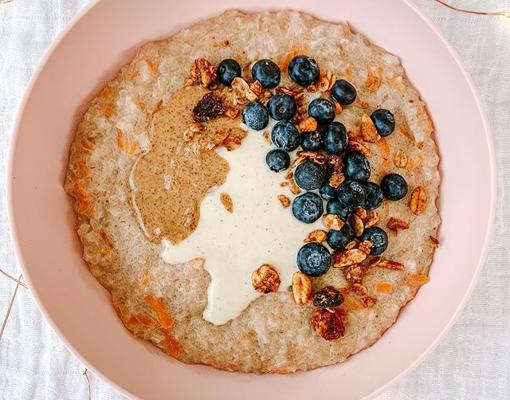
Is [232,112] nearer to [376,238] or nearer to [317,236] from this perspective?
[317,236]

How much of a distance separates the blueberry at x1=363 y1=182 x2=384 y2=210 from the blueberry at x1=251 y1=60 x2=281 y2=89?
36cm

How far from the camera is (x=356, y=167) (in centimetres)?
166

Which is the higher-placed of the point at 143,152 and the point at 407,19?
the point at 407,19

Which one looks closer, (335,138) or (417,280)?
(335,138)

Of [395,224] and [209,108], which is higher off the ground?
[209,108]

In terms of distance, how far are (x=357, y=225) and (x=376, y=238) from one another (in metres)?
0.06

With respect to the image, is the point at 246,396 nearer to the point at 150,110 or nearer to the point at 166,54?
the point at 150,110

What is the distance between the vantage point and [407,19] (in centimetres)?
171

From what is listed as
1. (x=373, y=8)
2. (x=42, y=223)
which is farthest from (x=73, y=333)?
(x=373, y=8)

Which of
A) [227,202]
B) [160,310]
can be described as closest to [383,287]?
[227,202]

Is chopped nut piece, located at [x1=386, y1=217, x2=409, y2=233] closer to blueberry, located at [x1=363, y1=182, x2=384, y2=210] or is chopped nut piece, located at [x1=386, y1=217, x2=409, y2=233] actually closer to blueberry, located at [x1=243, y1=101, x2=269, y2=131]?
blueberry, located at [x1=363, y1=182, x2=384, y2=210]

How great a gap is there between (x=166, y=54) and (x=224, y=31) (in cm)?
17

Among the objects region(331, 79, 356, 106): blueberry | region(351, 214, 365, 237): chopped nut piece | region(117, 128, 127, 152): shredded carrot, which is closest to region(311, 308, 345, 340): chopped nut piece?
region(351, 214, 365, 237): chopped nut piece

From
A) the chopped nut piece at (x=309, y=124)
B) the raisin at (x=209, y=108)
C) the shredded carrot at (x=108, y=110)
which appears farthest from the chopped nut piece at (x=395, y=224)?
the shredded carrot at (x=108, y=110)
